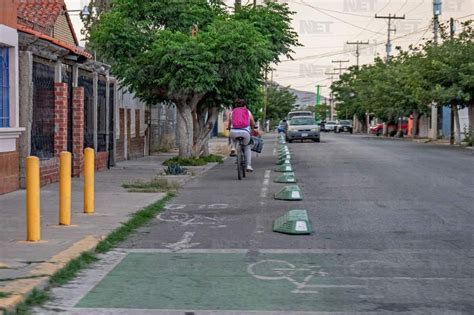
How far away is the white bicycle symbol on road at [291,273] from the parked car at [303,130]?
1424 inches

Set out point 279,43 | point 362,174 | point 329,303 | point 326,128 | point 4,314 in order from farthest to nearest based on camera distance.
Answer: point 326,128
point 279,43
point 362,174
point 329,303
point 4,314

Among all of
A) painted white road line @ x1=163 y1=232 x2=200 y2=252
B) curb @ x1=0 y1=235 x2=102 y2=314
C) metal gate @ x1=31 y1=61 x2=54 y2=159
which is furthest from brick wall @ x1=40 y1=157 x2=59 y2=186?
curb @ x1=0 y1=235 x2=102 y2=314

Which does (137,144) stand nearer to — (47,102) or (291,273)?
(47,102)

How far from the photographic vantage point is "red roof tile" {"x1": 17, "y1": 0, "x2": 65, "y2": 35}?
21009 mm

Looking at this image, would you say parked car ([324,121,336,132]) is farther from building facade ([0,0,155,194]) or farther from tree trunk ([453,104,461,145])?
building facade ([0,0,155,194])

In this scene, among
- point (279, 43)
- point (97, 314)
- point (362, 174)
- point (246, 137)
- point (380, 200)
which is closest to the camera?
point (97, 314)

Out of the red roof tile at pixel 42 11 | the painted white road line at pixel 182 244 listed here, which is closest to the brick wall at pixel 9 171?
the red roof tile at pixel 42 11

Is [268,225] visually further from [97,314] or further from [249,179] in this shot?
[249,179]

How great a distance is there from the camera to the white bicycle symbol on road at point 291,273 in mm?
6781

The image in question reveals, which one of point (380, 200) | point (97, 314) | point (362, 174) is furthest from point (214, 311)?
point (362, 174)

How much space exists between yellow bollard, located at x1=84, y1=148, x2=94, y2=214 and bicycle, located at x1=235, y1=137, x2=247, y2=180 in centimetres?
634

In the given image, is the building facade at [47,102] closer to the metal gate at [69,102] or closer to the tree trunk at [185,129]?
the metal gate at [69,102]

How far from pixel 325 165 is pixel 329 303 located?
53.4 ft

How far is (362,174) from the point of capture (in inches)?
739
